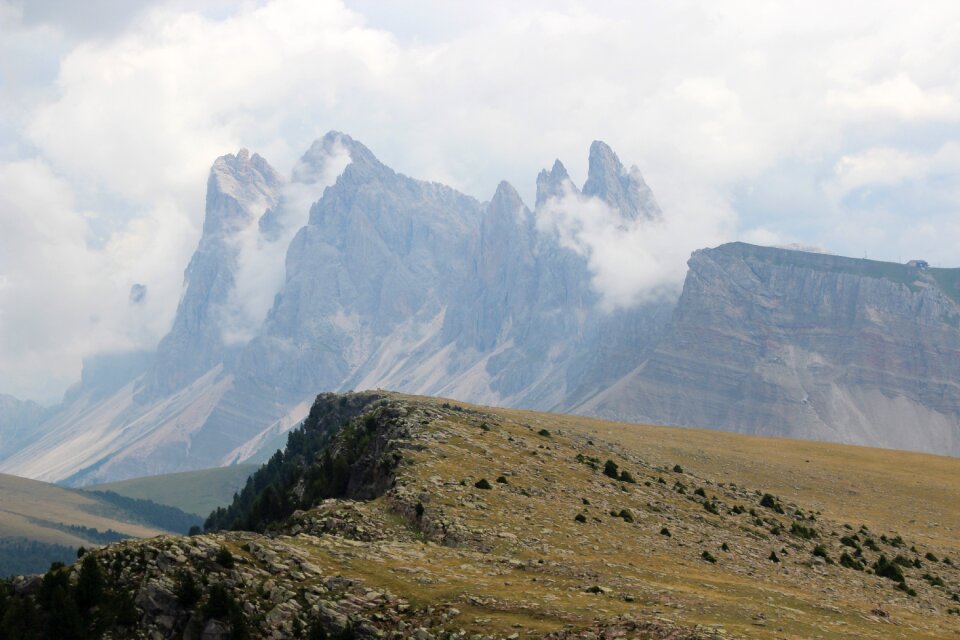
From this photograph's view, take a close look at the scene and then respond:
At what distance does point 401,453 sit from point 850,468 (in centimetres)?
8799

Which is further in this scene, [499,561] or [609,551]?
[609,551]

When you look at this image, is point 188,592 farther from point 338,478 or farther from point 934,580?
point 934,580

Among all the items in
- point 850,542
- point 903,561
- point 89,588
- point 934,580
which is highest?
point 850,542

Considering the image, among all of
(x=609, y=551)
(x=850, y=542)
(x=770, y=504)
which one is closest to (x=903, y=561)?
(x=850, y=542)

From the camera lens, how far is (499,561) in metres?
52.6

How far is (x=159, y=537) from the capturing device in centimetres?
4816

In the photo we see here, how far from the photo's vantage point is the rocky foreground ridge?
43.7m

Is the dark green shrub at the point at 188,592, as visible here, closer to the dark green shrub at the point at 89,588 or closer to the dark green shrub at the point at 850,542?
the dark green shrub at the point at 89,588

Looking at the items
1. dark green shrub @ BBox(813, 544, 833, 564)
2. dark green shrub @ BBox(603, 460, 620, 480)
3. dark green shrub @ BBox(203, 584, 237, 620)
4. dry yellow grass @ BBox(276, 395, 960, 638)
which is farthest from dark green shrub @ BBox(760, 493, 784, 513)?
dark green shrub @ BBox(203, 584, 237, 620)

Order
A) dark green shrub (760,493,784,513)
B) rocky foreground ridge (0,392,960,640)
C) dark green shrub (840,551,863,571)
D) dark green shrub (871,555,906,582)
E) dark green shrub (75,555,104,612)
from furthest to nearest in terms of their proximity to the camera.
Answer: dark green shrub (760,493,784,513) < dark green shrub (840,551,863,571) < dark green shrub (871,555,906,582) < dark green shrub (75,555,104,612) < rocky foreground ridge (0,392,960,640)

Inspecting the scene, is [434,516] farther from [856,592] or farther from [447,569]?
[856,592]

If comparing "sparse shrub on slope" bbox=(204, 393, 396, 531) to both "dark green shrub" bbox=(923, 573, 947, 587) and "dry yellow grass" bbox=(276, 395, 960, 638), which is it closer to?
"dry yellow grass" bbox=(276, 395, 960, 638)

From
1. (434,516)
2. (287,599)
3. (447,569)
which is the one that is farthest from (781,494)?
(287,599)

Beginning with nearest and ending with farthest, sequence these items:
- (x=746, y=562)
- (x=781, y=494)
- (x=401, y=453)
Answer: (x=746, y=562)
(x=401, y=453)
(x=781, y=494)
